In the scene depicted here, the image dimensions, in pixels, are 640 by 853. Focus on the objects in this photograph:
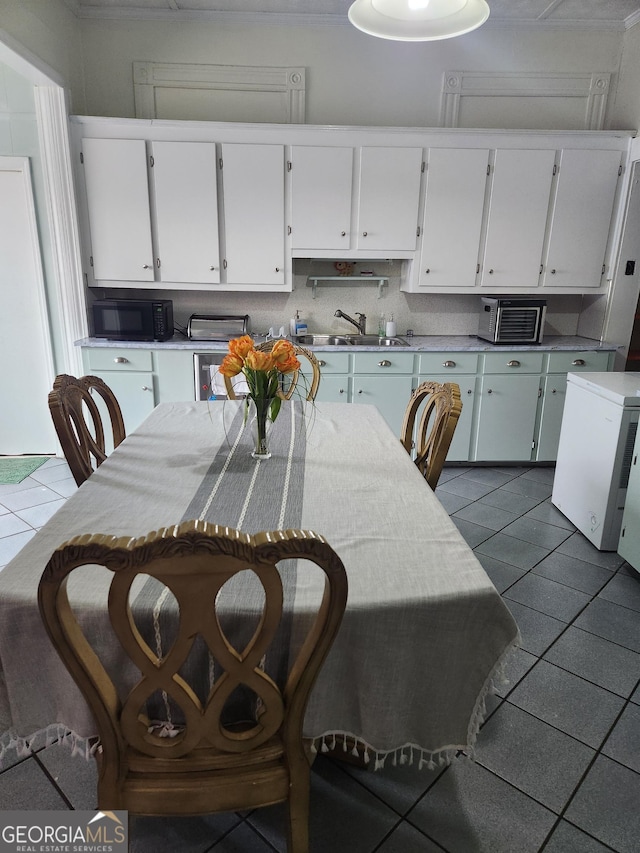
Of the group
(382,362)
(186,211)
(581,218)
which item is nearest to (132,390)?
(186,211)

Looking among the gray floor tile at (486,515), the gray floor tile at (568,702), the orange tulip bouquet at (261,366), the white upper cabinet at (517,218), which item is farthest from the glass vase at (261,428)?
the white upper cabinet at (517,218)

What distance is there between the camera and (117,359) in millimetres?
3691

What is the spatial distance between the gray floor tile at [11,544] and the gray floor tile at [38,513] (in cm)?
12

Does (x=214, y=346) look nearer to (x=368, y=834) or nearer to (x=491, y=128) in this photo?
(x=491, y=128)

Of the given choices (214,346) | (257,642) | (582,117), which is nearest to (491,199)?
(582,117)

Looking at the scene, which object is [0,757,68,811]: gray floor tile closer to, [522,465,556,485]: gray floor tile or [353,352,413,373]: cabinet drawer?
[353,352,413,373]: cabinet drawer

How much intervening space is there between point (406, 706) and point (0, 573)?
2.96ft

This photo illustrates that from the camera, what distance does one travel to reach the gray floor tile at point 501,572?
2.57 meters

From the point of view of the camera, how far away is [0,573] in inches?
45.3

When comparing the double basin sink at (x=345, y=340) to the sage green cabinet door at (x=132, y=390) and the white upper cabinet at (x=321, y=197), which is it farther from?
the sage green cabinet door at (x=132, y=390)

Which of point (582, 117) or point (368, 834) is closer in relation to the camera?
point (368, 834)

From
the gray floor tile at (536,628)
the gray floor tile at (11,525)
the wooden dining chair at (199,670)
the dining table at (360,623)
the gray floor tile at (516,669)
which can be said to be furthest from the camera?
the gray floor tile at (11,525)

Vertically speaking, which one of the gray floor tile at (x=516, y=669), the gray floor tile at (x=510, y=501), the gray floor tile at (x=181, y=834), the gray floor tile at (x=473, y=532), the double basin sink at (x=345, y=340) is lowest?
the gray floor tile at (x=181, y=834)

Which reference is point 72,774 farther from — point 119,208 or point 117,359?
point 119,208
